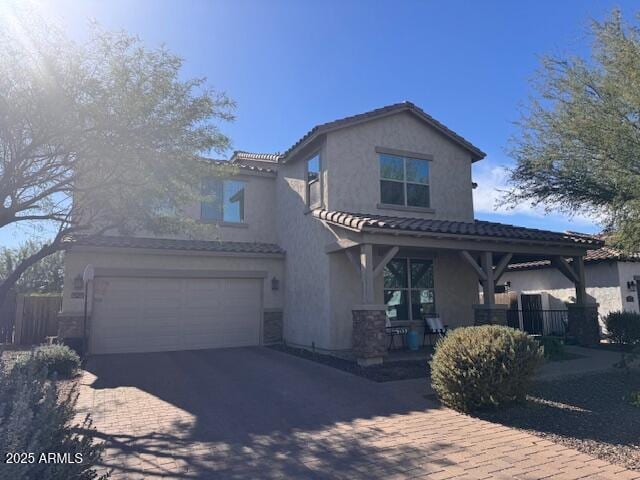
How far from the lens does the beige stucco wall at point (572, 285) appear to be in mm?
17484

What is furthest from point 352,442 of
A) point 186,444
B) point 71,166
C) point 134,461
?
point 71,166

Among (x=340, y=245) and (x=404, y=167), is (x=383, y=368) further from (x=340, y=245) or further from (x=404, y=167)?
(x=404, y=167)

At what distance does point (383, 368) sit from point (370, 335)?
0.79 metres

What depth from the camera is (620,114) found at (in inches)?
405

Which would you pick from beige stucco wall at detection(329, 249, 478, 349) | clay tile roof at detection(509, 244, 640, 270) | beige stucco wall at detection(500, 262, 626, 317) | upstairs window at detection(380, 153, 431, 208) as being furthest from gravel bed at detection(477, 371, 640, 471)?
beige stucco wall at detection(500, 262, 626, 317)

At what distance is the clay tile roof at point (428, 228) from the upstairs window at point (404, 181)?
3.87 ft

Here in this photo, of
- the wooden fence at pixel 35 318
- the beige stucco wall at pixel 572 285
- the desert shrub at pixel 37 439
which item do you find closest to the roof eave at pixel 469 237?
the beige stucco wall at pixel 572 285

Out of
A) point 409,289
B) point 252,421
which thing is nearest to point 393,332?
point 409,289

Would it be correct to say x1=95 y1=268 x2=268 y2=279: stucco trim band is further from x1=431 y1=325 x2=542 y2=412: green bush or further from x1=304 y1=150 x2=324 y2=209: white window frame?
x1=431 y1=325 x2=542 y2=412: green bush

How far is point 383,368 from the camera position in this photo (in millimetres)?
10555

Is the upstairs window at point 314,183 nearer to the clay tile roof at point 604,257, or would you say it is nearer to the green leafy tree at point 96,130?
the green leafy tree at point 96,130

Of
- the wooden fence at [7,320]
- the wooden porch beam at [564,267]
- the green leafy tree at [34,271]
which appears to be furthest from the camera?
the green leafy tree at [34,271]

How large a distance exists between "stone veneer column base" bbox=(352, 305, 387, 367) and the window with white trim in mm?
2810

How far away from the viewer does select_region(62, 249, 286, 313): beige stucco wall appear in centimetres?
1319
